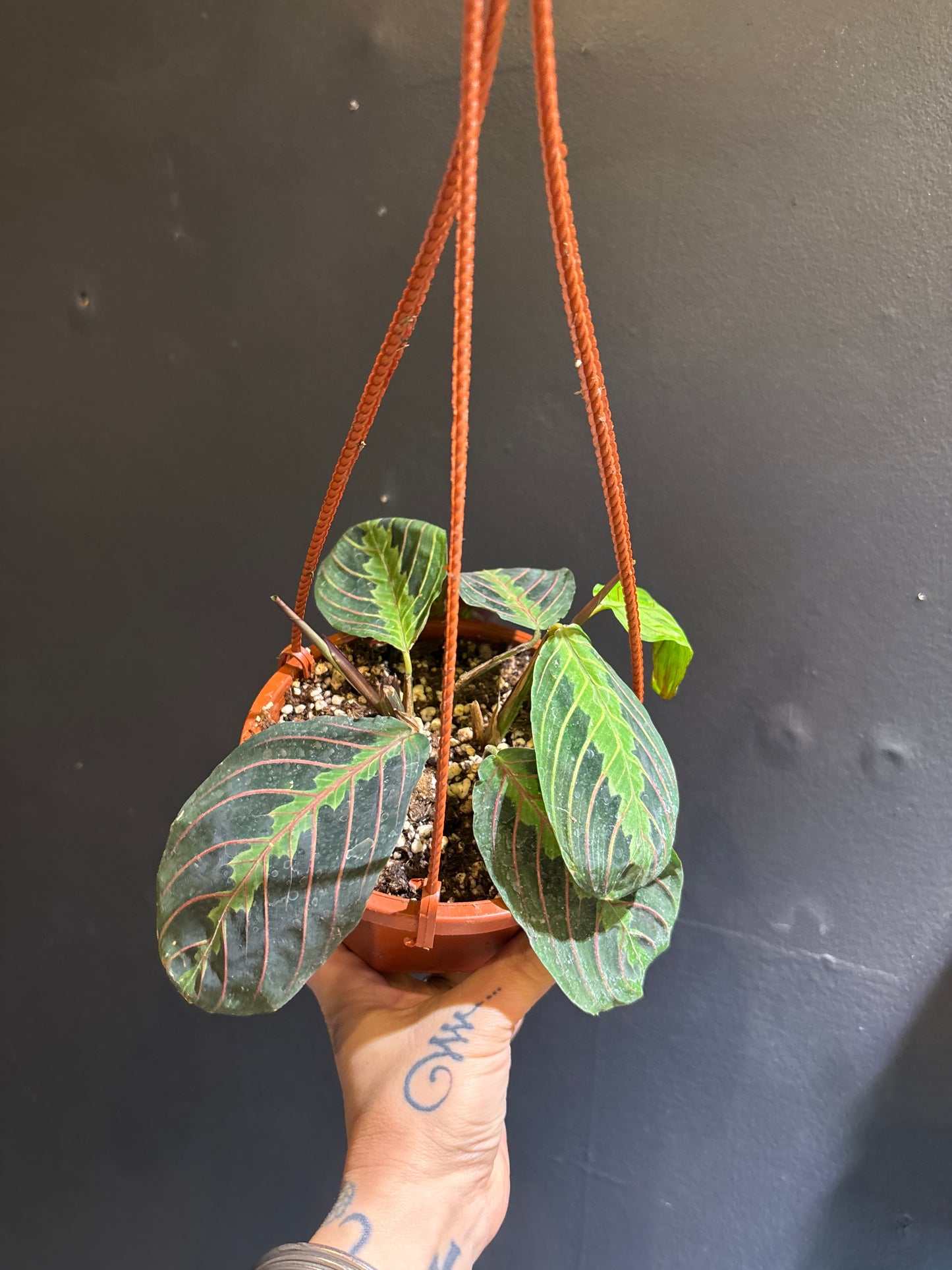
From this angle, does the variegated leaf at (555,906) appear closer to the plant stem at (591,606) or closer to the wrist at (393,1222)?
the plant stem at (591,606)

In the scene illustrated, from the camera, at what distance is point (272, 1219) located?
1.30m

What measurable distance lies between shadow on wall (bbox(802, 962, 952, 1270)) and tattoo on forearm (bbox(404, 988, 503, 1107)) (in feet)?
2.59

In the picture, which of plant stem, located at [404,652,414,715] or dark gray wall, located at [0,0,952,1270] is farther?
dark gray wall, located at [0,0,952,1270]

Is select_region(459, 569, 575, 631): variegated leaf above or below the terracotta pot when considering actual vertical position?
above

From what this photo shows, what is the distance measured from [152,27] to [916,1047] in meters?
2.01

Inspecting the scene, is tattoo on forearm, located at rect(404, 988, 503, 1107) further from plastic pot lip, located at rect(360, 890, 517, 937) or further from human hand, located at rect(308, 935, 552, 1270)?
plastic pot lip, located at rect(360, 890, 517, 937)

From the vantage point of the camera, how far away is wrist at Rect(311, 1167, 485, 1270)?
0.73 metres

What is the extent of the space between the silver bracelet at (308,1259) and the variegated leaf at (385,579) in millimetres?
551

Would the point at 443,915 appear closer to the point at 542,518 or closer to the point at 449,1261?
the point at 449,1261

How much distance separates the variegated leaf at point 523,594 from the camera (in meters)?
0.75

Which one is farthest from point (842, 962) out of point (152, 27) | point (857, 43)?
point (152, 27)

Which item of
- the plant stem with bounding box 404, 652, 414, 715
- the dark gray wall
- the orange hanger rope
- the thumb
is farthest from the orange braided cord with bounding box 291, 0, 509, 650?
the dark gray wall

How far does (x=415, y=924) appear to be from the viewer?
2.22ft

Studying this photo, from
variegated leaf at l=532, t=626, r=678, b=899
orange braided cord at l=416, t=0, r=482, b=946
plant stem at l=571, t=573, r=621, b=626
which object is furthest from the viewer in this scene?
plant stem at l=571, t=573, r=621, b=626
